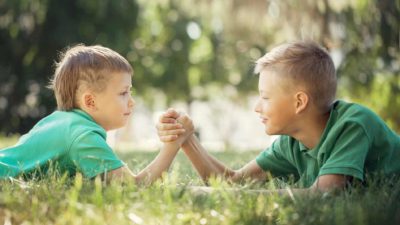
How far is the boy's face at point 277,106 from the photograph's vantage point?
323cm

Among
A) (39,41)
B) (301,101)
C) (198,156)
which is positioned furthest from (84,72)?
(39,41)

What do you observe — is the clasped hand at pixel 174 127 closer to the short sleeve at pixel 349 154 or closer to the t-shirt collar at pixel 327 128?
the t-shirt collar at pixel 327 128

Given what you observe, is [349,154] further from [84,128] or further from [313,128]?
[84,128]

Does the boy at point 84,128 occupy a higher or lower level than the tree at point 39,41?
higher

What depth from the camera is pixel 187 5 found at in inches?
478

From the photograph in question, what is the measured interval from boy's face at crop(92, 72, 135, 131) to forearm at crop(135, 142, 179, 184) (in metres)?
0.32

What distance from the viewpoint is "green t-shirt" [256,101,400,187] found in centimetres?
289

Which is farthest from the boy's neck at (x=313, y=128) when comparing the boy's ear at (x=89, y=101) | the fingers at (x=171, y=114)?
the boy's ear at (x=89, y=101)

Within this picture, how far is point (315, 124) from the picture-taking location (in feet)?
10.6

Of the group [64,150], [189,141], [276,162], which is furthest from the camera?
[276,162]

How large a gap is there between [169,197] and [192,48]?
20.5m

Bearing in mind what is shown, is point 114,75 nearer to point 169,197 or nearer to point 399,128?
point 169,197

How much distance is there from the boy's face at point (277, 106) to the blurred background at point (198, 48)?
2.58m

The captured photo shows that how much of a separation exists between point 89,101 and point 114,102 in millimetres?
132
